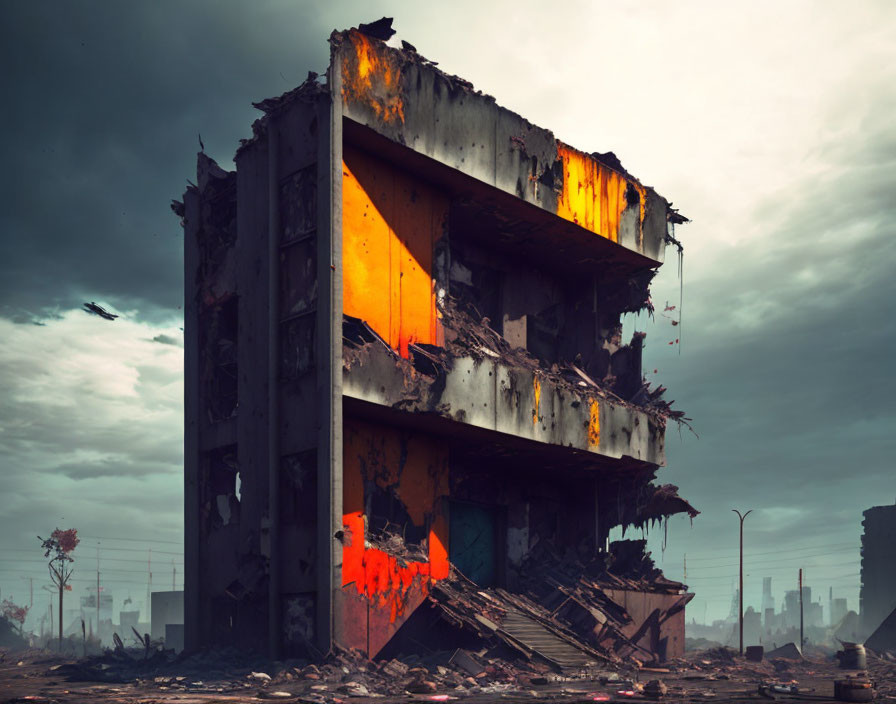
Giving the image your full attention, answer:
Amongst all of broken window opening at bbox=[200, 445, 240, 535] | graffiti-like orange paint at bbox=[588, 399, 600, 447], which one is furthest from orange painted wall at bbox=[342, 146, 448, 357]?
graffiti-like orange paint at bbox=[588, 399, 600, 447]

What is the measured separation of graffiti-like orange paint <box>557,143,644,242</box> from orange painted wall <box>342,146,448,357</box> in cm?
362

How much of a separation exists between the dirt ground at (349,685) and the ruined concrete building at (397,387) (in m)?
0.86

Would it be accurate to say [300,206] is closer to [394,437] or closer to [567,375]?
[394,437]

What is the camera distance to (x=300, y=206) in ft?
59.5

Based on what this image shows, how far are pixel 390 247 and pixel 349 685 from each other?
841 cm

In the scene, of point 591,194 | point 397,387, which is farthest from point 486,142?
point 397,387

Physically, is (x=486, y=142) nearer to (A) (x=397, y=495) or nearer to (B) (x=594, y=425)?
(B) (x=594, y=425)

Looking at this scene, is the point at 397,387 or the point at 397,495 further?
the point at 397,495

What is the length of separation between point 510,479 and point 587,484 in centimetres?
305

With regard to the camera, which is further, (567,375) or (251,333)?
(567,375)

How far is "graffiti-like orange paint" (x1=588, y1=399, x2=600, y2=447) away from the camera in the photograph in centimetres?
2259

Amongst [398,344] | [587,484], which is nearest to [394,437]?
[398,344]

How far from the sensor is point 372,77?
59.8 ft

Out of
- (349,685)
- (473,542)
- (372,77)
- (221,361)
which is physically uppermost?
(372,77)
